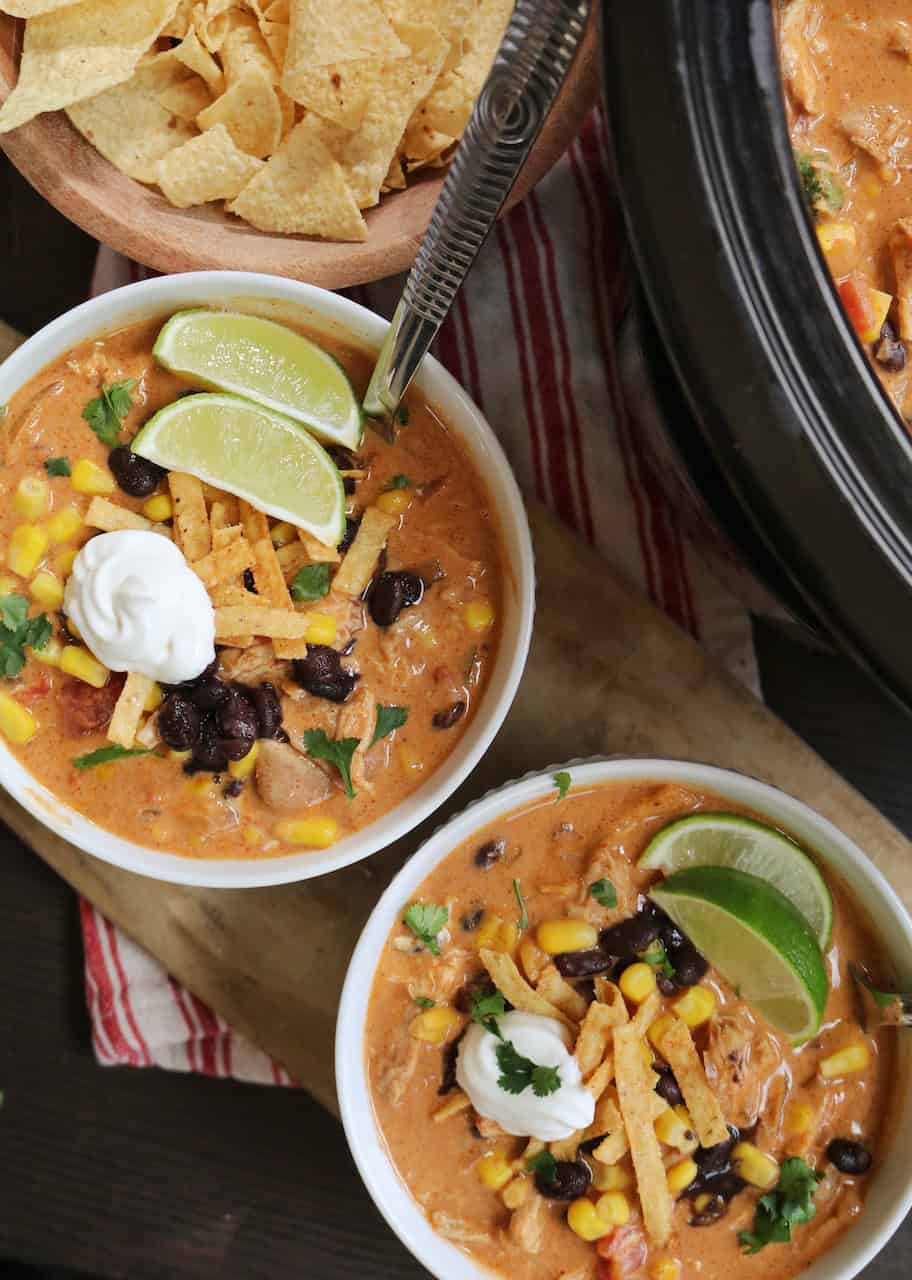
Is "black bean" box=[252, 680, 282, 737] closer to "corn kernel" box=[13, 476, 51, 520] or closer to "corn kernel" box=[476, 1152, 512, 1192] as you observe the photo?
"corn kernel" box=[13, 476, 51, 520]

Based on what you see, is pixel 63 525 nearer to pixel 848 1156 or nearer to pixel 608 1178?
pixel 608 1178

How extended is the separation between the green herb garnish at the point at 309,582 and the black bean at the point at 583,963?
863 mm

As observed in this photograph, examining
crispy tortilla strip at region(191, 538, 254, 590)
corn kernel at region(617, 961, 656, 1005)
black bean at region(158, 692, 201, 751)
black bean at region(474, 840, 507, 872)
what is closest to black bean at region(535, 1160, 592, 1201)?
corn kernel at region(617, 961, 656, 1005)

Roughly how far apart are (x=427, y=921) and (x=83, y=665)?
0.83 metres

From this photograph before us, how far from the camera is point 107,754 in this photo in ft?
7.97

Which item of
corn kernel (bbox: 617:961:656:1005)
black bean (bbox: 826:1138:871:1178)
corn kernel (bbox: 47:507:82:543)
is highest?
corn kernel (bbox: 47:507:82:543)

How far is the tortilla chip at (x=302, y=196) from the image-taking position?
8.11 ft

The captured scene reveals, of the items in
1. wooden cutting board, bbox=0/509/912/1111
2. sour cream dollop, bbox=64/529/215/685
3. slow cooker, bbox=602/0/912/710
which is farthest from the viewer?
wooden cutting board, bbox=0/509/912/1111

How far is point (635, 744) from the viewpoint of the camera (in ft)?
9.43

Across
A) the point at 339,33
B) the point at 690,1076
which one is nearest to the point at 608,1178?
the point at 690,1076

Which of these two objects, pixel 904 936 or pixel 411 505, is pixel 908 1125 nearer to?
pixel 904 936

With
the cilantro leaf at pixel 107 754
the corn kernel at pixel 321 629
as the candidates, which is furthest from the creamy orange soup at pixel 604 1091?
the cilantro leaf at pixel 107 754

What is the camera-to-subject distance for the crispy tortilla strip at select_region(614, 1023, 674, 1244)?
2.42 m

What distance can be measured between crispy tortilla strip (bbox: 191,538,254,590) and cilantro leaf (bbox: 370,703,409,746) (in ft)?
1.28
